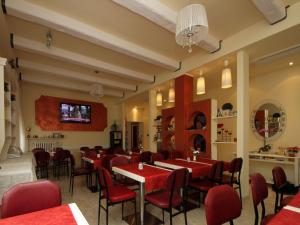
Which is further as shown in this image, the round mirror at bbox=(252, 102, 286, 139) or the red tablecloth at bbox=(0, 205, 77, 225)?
the round mirror at bbox=(252, 102, 286, 139)

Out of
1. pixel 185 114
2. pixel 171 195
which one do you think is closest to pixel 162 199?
pixel 171 195

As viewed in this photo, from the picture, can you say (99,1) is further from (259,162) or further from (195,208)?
(259,162)

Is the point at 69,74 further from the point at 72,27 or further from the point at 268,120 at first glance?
the point at 268,120

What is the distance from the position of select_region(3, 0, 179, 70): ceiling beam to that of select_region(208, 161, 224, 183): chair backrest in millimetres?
2751

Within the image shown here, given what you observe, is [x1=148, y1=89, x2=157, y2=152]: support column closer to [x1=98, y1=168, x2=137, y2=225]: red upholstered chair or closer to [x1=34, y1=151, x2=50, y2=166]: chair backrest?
[x1=34, y1=151, x2=50, y2=166]: chair backrest

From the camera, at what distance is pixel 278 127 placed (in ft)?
16.4

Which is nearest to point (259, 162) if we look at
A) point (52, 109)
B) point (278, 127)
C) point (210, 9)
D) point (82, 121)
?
point (278, 127)

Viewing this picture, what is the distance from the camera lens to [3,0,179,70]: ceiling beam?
275 cm

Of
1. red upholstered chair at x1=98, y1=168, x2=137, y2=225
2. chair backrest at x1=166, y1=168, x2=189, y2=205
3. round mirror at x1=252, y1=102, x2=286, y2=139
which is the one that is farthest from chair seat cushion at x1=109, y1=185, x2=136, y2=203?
round mirror at x1=252, y1=102, x2=286, y2=139

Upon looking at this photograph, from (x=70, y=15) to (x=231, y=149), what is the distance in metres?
5.86

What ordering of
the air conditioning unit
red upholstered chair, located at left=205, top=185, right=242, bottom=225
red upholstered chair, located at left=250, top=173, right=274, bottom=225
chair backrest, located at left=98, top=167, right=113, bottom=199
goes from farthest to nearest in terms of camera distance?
the air conditioning unit < chair backrest, located at left=98, top=167, right=113, bottom=199 < red upholstered chair, located at left=250, top=173, right=274, bottom=225 < red upholstered chair, located at left=205, top=185, right=242, bottom=225

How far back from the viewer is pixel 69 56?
173 inches

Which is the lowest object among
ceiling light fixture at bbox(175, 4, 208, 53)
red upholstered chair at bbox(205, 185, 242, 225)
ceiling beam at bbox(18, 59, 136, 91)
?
red upholstered chair at bbox(205, 185, 242, 225)

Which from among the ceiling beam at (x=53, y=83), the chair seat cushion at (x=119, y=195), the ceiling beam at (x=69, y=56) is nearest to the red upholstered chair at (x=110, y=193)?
the chair seat cushion at (x=119, y=195)
